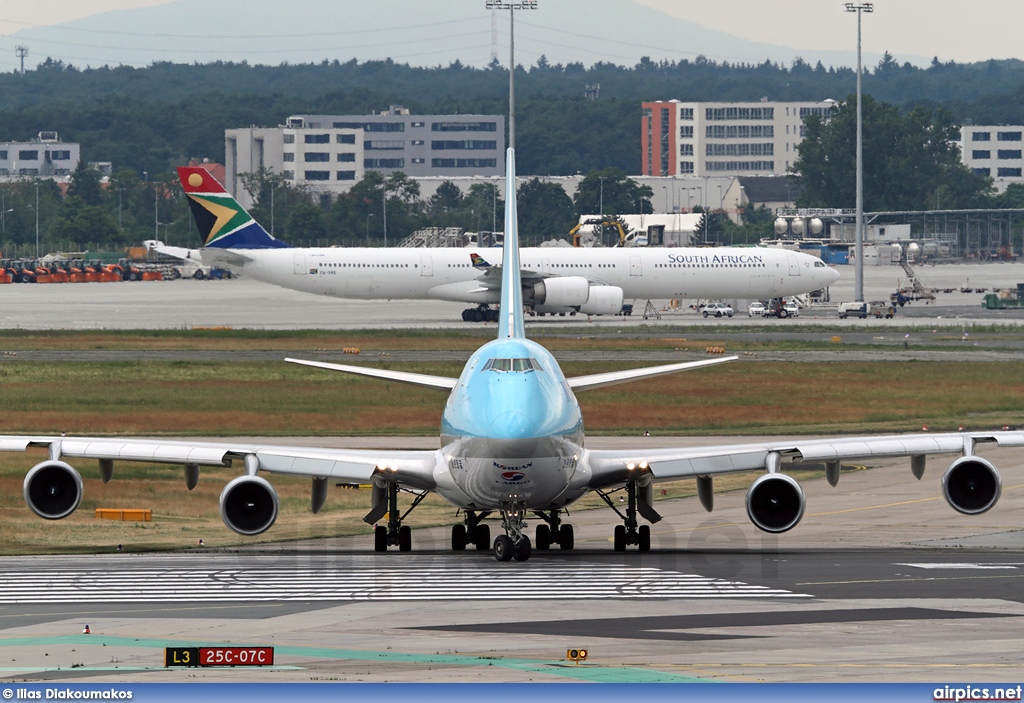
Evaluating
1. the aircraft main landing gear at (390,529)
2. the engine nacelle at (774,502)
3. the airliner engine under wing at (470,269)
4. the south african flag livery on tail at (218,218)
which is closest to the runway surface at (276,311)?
the airliner engine under wing at (470,269)

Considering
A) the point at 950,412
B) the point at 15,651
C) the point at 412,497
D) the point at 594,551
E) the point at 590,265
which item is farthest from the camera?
the point at 590,265

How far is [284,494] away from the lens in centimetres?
4328

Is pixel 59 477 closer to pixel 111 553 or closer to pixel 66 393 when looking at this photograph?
pixel 111 553

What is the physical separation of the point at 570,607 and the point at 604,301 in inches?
3486

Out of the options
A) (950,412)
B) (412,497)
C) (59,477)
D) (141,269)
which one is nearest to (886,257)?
(141,269)

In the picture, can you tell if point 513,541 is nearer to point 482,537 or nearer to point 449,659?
point 482,537

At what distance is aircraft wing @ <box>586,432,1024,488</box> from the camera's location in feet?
98.9

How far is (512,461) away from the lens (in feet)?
92.5

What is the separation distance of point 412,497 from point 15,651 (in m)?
21.5

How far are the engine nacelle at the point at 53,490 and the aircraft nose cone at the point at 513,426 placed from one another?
792cm

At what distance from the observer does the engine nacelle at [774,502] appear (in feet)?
95.9

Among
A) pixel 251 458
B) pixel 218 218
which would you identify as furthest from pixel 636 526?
pixel 218 218

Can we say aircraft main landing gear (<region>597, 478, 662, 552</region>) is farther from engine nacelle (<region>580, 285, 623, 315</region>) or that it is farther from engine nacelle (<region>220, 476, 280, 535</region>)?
engine nacelle (<region>580, 285, 623, 315</region>)
